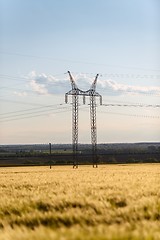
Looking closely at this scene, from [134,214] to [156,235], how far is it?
3017 millimetres

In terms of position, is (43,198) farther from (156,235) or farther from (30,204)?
(156,235)

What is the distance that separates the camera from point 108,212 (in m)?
10.8

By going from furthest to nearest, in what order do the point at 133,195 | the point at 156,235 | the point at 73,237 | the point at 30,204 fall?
the point at 133,195
the point at 30,204
the point at 156,235
the point at 73,237

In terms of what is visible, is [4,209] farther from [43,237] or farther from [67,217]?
[43,237]

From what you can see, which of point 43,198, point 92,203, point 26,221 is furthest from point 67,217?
point 43,198

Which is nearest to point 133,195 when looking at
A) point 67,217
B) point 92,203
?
point 92,203

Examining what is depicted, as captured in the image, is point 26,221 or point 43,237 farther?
point 26,221

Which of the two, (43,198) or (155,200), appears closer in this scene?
(155,200)

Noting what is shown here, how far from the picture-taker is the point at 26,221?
33.7ft

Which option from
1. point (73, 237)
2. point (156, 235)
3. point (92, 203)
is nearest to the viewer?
point (73, 237)

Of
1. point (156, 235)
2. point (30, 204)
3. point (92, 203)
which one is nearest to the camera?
point (156, 235)

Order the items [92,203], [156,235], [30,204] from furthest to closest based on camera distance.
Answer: [30,204], [92,203], [156,235]

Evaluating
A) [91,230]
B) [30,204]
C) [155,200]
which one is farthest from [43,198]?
[91,230]

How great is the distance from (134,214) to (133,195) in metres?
3.44
